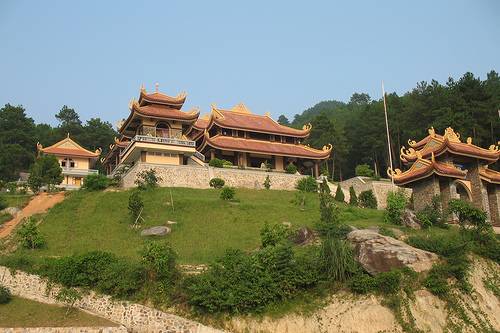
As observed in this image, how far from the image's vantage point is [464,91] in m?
52.6

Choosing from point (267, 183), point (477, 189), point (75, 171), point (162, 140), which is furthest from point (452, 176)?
point (75, 171)

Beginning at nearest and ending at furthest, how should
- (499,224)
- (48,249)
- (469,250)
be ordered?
(469,250) → (48,249) → (499,224)

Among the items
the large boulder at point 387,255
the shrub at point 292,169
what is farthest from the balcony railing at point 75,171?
the large boulder at point 387,255

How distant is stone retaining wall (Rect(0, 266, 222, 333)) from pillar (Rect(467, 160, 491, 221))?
20.4 meters

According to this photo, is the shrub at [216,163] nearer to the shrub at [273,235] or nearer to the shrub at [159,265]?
the shrub at [273,235]

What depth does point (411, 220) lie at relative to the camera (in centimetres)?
3025

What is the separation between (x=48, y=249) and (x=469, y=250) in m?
20.6

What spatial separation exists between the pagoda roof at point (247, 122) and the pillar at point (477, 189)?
21.0m

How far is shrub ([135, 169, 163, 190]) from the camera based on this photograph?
39.9m

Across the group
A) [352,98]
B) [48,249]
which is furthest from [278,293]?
[352,98]

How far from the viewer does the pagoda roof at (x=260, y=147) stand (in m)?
49.3

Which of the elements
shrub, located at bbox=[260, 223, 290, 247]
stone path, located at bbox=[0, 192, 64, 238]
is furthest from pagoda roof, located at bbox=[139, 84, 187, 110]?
shrub, located at bbox=[260, 223, 290, 247]

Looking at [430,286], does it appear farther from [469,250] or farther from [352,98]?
[352,98]

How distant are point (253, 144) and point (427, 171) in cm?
2109
